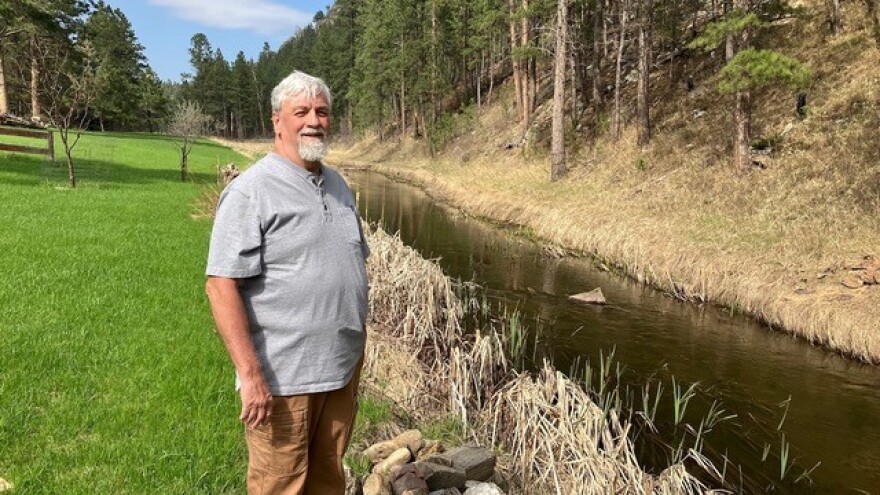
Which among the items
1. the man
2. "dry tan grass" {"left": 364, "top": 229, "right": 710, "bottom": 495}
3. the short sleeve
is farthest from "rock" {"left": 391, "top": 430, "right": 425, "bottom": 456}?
the short sleeve

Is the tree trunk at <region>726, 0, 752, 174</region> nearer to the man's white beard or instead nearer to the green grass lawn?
the green grass lawn

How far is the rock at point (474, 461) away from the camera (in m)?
4.47

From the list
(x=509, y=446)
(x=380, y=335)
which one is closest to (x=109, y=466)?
(x=509, y=446)

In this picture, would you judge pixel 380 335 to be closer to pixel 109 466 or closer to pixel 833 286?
pixel 109 466

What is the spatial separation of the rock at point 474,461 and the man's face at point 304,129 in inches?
108

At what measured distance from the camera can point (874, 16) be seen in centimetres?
1892

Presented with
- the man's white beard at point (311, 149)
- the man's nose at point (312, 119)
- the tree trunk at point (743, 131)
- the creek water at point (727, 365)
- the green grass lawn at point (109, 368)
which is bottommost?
the creek water at point (727, 365)

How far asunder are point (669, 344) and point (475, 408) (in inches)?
184

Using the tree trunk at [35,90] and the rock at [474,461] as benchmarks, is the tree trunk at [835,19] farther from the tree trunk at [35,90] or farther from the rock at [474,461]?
the tree trunk at [35,90]

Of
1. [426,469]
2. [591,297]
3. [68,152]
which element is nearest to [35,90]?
[68,152]

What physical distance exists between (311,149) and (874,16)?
23.2m

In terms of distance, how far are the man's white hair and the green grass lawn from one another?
2.67 m

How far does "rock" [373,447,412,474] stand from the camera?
4.37 metres

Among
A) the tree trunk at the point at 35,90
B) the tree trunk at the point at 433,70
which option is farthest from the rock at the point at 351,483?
the tree trunk at the point at 433,70
